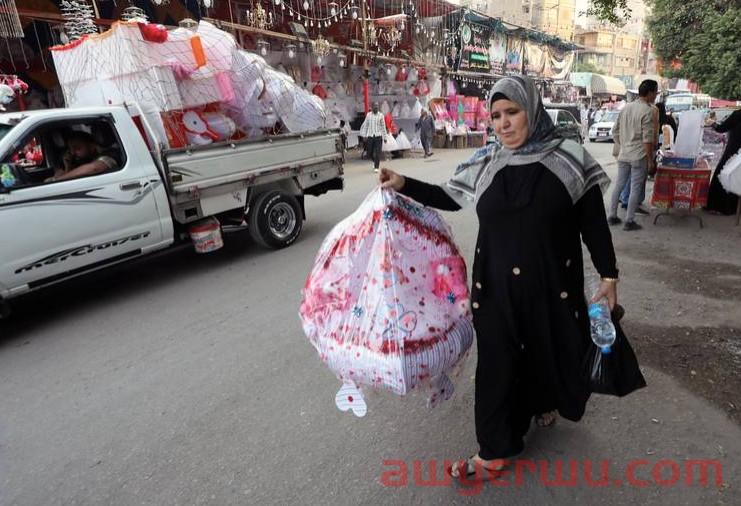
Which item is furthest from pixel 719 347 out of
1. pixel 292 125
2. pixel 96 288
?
pixel 96 288

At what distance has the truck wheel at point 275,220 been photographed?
5.50 metres

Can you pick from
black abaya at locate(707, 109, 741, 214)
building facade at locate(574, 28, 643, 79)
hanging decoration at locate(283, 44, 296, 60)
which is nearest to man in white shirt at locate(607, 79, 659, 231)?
black abaya at locate(707, 109, 741, 214)

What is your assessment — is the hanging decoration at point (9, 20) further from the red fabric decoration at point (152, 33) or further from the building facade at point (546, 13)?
the building facade at point (546, 13)

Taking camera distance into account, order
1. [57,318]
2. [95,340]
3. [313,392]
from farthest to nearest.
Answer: [57,318] < [95,340] < [313,392]

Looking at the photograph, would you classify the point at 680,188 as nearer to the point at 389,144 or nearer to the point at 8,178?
the point at 8,178

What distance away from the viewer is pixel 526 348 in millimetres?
1953

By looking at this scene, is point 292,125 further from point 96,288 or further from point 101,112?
point 96,288

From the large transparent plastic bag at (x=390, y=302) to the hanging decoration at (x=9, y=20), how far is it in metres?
7.52

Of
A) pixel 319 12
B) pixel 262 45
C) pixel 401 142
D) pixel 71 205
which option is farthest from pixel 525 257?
pixel 401 142

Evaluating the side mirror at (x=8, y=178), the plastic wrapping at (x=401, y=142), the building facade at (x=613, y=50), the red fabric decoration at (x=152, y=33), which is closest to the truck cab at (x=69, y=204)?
the side mirror at (x=8, y=178)

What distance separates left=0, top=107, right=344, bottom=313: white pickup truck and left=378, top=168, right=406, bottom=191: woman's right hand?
3.16 metres

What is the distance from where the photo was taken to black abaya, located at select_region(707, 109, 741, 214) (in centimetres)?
630

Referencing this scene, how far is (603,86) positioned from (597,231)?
36949 mm

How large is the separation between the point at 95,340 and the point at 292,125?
3.53m
